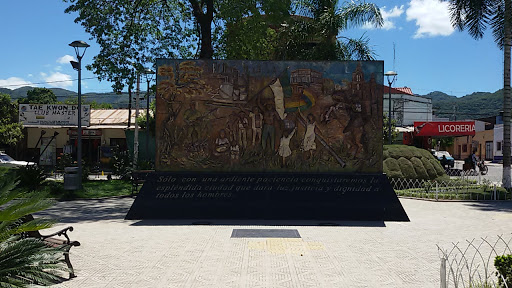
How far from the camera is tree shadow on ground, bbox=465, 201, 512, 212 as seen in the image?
17000 millimetres

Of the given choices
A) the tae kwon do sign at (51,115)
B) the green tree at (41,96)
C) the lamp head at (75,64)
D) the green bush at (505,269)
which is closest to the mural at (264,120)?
the lamp head at (75,64)

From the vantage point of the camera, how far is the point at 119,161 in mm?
29141

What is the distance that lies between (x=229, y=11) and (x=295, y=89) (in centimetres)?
816

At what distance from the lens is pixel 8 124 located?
41.0 meters

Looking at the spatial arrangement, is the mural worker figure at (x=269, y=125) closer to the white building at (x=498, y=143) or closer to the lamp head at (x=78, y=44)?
the lamp head at (x=78, y=44)

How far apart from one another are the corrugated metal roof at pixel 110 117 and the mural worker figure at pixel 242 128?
30.5 m

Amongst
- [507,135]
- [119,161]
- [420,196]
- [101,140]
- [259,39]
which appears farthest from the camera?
[101,140]

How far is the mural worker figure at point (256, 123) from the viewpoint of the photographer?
14781mm

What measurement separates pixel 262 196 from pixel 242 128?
2127mm

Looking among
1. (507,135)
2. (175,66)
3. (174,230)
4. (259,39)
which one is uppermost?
(259,39)

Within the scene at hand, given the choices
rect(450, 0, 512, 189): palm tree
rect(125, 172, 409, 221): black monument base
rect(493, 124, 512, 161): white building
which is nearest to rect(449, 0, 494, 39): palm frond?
rect(450, 0, 512, 189): palm tree

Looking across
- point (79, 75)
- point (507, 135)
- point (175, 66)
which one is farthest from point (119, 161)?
point (507, 135)

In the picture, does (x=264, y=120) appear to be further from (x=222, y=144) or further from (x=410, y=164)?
(x=410, y=164)

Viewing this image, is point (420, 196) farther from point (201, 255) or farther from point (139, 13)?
point (139, 13)
